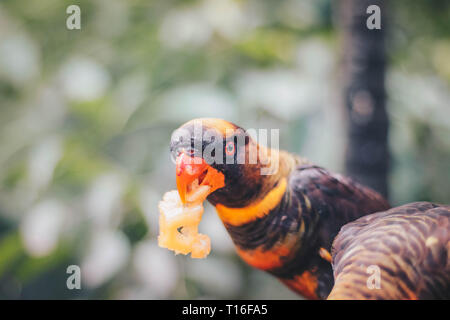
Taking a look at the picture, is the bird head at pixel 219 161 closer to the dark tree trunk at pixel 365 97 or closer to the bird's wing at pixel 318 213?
the bird's wing at pixel 318 213

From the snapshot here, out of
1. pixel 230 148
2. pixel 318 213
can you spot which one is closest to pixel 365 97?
pixel 318 213

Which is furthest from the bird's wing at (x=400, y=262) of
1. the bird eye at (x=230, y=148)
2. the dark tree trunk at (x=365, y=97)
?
the dark tree trunk at (x=365, y=97)

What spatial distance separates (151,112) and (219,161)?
3.97 feet

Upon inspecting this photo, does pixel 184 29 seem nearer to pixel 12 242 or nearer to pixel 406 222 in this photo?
pixel 12 242

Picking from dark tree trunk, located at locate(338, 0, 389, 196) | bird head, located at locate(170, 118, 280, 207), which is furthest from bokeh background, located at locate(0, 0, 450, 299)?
bird head, located at locate(170, 118, 280, 207)

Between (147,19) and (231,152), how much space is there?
1895 mm

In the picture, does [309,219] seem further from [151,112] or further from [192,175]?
[151,112]

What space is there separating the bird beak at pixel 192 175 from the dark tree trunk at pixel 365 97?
788mm

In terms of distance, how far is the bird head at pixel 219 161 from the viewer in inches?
26.0

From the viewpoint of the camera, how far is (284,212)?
782mm

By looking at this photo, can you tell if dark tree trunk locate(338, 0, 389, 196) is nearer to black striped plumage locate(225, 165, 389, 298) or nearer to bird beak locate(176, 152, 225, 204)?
black striped plumage locate(225, 165, 389, 298)

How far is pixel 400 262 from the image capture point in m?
0.63

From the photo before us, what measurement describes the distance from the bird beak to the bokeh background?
2.70ft
